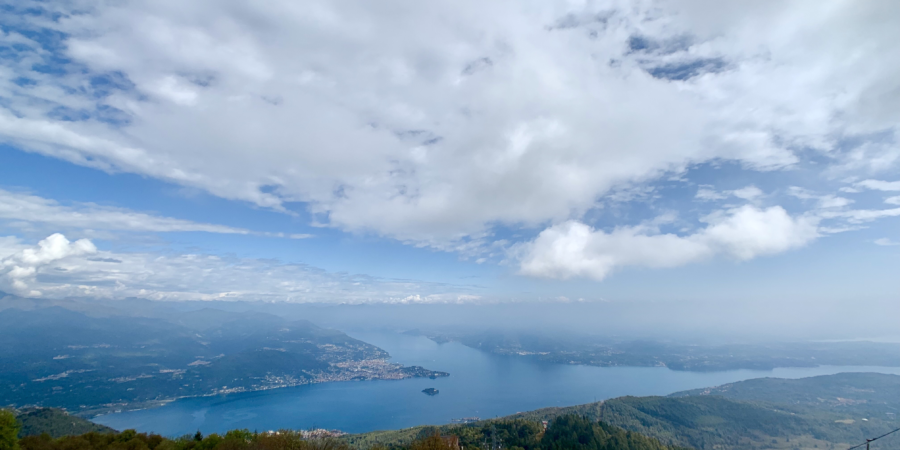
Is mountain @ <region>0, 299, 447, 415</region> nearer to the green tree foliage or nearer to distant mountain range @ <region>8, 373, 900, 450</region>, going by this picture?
distant mountain range @ <region>8, 373, 900, 450</region>

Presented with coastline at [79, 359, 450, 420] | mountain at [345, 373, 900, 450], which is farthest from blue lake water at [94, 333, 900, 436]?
mountain at [345, 373, 900, 450]

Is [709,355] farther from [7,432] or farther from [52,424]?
[7,432]

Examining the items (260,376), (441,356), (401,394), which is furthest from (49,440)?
(441,356)

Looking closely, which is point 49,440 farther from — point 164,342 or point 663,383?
point 164,342

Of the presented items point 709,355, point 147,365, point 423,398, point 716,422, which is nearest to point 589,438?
point 716,422

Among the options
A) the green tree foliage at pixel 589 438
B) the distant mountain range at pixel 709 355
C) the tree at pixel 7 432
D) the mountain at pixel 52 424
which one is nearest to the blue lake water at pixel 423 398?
the distant mountain range at pixel 709 355
